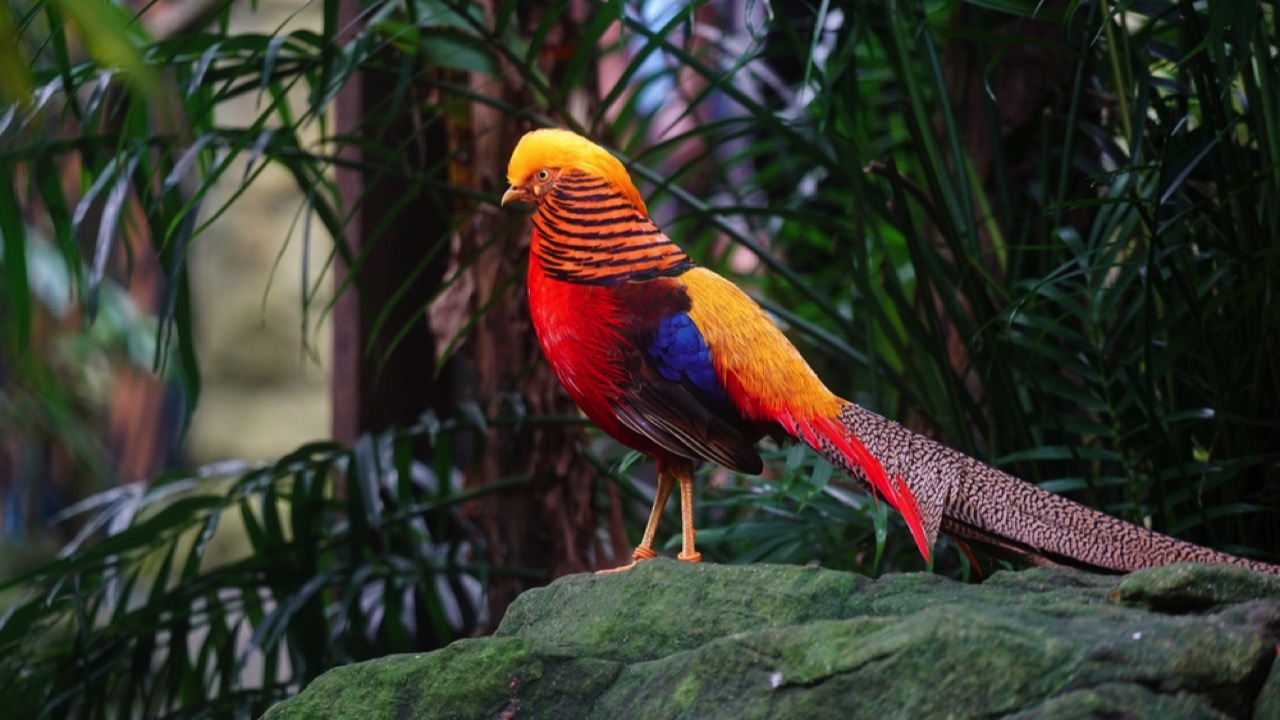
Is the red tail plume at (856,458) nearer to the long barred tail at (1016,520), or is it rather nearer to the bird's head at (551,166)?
the long barred tail at (1016,520)

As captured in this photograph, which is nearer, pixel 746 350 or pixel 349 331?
pixel 746 350

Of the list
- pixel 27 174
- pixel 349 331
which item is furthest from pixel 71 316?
pixel 27 174

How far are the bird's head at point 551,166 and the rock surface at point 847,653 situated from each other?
0.51 metres

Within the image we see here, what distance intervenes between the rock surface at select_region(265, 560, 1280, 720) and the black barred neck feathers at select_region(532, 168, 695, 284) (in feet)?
1.26

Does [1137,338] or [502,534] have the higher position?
[1137,338]

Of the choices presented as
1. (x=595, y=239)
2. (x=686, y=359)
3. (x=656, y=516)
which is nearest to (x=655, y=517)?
(x=656, y=516)

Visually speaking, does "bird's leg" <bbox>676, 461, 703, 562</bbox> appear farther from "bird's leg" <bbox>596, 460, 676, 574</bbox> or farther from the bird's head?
the bird's head

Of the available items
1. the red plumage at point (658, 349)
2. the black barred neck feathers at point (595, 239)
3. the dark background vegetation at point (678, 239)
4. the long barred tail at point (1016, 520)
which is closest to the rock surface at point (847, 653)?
the long barred tail at point (1016, 520)

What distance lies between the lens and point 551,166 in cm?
179

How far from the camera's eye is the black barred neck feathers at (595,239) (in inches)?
68.2

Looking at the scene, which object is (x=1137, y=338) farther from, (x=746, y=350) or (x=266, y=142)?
(x=266, y=142)

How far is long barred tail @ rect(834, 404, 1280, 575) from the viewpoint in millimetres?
1467

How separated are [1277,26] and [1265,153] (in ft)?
0.63

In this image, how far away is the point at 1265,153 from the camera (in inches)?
82.0
